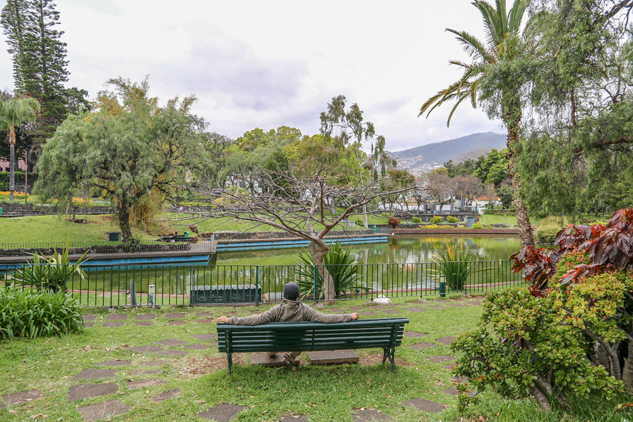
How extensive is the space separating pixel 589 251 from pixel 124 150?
63.3 feet

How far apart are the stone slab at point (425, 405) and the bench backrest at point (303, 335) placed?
2.30 ft

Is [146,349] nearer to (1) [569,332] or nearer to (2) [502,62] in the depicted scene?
(1) [569,332]

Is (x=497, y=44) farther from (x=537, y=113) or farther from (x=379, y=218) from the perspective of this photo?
(x=379, y=218)

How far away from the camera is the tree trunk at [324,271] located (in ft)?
24.5

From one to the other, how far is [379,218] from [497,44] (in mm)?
35702

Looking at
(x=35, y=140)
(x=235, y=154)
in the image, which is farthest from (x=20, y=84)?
(x=235, y=154)

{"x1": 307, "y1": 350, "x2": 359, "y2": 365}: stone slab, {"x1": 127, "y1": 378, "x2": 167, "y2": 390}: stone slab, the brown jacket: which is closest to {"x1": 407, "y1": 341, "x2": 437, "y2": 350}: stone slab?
{"x1": 307, "y1": 350, "x2": 359, "y2": 365}: stone slab

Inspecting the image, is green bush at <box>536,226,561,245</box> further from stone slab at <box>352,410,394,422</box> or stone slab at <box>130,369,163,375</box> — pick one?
stone slab at <box>130,369,163,375</box>

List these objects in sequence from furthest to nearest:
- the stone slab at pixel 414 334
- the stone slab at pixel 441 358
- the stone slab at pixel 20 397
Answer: the stone slab at pixel 414 334 → the stone slab at pixel 441 358 → the stone slab at pixel 20 397

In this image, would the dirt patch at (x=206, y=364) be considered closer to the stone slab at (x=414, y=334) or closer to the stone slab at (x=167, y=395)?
the stone slab at (x=167, y=395)

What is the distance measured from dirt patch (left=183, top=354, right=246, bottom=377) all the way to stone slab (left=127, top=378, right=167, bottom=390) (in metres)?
0.30

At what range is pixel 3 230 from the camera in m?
20.6

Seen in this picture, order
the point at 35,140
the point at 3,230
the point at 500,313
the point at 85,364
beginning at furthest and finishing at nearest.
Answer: the point at 35,140 → the point at 3,230 → the point at 85,364 → the point at 500,313

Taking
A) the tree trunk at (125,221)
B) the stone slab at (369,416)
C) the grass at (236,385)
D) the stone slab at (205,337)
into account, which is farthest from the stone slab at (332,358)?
the tree trunk at (125,221)
